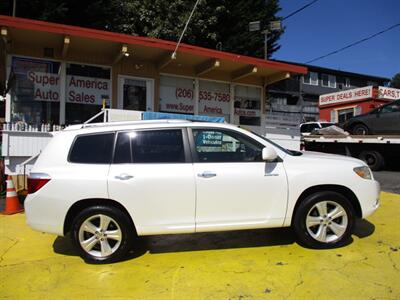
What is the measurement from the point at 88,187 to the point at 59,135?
0.86 meters

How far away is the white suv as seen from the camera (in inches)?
178

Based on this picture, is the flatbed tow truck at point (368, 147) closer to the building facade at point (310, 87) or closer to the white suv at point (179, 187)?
the white suv at point (179, 187)

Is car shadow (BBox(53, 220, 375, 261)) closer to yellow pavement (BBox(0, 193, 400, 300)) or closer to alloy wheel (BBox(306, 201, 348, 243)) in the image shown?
yellow pavement (BBox(0, 193, 400, 300))

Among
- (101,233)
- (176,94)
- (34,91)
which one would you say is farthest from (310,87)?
(101,233)

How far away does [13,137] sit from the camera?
28.6ft

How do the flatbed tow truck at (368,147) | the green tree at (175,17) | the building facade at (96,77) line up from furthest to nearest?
the green tree at (175,17) → the flatbed tow truck at (368,147) → the building facade at (96,77)

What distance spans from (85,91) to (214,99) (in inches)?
153

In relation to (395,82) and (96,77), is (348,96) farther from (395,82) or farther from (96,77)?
(395,82)

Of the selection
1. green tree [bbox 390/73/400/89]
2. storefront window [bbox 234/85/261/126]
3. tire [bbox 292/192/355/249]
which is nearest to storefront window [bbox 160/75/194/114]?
storefront window [bbox 234/85/261/126]

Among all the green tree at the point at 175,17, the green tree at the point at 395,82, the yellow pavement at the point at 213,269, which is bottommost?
the yellow pavement at the point at 213,269

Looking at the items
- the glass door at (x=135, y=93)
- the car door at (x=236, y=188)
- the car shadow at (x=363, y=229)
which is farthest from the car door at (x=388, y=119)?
the car door at (x=236, y=188)

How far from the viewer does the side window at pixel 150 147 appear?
464cm

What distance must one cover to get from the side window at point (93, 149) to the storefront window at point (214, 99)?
22.6ft

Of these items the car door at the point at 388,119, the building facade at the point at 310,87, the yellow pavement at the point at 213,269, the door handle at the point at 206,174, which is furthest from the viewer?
the building facade at the point at 310,87
